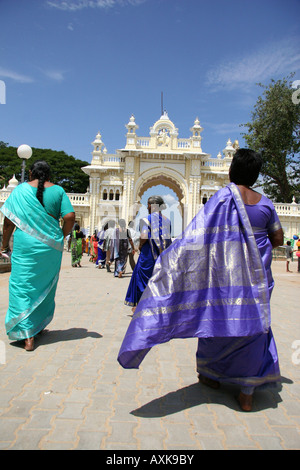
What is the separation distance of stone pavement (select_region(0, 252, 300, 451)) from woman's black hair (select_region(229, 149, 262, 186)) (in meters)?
1.58

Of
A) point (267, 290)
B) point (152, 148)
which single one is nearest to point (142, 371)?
point (267, 290)

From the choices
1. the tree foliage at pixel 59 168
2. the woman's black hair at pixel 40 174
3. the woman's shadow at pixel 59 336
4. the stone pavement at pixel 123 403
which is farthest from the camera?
the tree foliage at pixel 59 168

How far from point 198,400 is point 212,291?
791 mm

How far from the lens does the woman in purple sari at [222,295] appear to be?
2383 millimetres

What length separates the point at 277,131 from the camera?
28.4 meters

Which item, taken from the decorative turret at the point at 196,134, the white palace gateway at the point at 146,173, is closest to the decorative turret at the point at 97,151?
the white palace gateway at the point at 146,173

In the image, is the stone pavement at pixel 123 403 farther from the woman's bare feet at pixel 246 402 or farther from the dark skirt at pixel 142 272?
the dark skirt at pixel 142 272

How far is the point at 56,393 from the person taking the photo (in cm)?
265

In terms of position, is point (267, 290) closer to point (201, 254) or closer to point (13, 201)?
point (201, 254)

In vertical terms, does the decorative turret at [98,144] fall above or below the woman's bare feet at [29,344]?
above

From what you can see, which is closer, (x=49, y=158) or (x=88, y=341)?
(x=88, y=341)

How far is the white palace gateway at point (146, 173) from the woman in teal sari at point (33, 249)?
92.7 ft

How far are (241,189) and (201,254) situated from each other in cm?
57

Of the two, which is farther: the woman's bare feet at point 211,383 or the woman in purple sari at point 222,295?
the woman's bare feet at point 211,383
